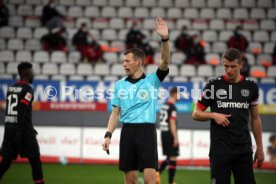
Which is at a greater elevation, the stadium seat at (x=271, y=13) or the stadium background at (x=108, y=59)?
the stadium seat at (x=271, y=13)

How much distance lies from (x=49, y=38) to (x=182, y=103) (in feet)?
20.7

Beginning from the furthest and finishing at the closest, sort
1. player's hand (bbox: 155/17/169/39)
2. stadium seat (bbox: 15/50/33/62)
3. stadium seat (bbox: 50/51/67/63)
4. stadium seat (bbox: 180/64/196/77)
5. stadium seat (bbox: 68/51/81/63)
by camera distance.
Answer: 1. stadium seat (bbox: 68/51/81/63)
2. stadium seat (bbox: 50/51/67/63)
3. stadium seat (bbox: 15/50/33/62)
4. stadium seat (bbox: 180/64/196/77)
5. player's hand (bbox: 155/17/169/39)

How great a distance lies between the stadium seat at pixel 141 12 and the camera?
75.1 ft

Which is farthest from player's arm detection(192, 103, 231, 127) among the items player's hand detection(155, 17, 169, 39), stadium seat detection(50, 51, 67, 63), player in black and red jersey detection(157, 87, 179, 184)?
stadium seat detection(50, 51, 67, 63)

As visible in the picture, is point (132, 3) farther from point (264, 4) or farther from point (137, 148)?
point (137, 148)

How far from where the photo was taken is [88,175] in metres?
14.3

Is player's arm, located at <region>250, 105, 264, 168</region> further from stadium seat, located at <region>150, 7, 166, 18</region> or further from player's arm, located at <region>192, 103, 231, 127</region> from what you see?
stadium seat, located at <region>150, 7, 166, 18</region>

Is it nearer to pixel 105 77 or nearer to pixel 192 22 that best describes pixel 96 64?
pixel 105 77

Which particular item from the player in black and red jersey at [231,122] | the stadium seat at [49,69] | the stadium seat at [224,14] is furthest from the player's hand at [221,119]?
the stadium seat at [224,14]

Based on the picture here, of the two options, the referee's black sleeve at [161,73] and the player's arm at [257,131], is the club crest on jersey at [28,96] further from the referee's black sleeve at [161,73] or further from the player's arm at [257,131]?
the player's arm at [257,131]

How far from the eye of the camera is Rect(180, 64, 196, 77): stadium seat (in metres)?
19.7

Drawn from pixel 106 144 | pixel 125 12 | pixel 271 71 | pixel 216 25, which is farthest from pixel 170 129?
pixel 125 12

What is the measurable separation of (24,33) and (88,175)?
9135 millimetres

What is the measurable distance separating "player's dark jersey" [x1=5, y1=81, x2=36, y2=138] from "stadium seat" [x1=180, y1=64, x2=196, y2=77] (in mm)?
10888
